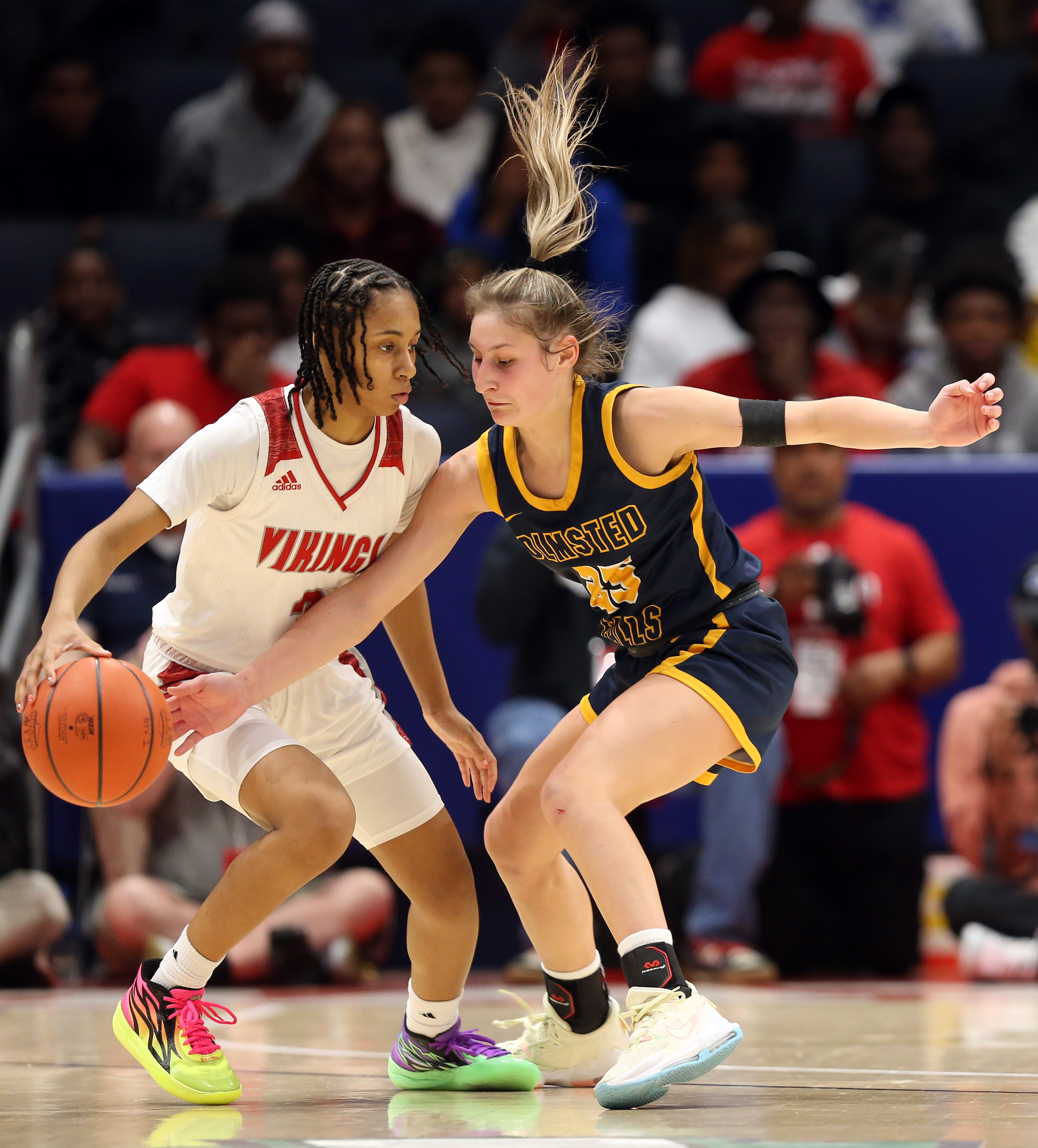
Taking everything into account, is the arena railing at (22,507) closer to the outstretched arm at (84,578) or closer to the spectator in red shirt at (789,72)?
the outstretched arm at (84,578)

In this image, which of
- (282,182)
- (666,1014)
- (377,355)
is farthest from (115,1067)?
(282,182)

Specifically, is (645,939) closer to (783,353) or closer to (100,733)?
(100,733)

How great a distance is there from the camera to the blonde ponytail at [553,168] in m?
3.67

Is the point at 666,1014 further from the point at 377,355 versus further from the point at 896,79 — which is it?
the point at 896,79

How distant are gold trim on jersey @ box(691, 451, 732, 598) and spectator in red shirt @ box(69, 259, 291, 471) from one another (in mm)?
3382

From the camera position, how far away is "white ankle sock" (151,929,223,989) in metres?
3.47

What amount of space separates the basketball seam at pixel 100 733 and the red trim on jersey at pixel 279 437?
1.79ft

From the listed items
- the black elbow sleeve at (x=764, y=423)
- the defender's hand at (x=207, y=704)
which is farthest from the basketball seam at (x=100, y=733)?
the black elbow sleeve at (x=764, y=423)

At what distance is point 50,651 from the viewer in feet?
10.7

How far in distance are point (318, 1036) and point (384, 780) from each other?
4.13ft

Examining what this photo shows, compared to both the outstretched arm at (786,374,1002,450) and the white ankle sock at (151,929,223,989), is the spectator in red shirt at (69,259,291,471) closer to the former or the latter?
the white ankle sock at (151,929,223,989)

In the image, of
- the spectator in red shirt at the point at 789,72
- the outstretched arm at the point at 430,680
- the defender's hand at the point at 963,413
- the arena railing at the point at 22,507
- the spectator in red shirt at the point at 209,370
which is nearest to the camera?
the defender's hand at the point at 963,413

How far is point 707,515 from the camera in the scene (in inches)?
142

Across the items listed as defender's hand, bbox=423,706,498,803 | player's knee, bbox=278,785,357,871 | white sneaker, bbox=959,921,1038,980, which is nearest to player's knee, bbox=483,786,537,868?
defender's hand, bbox=423,706,498,803
